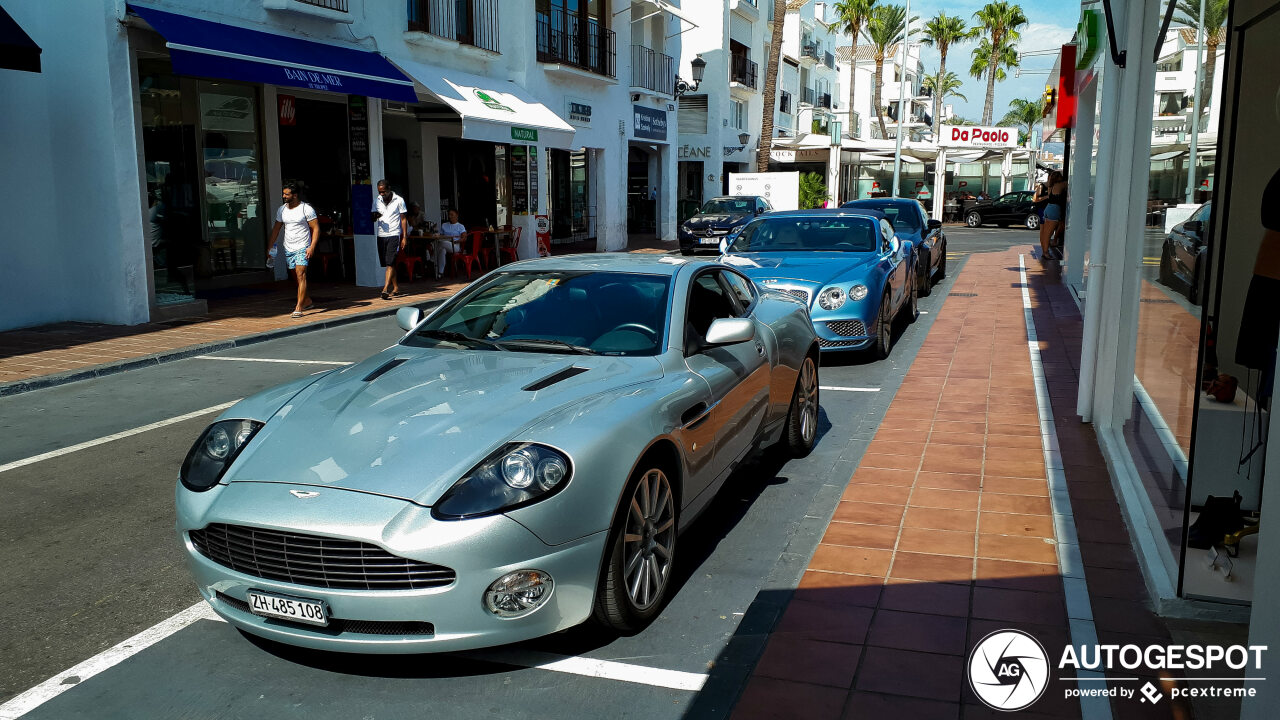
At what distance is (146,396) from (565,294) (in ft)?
17.9

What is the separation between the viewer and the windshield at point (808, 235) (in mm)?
11172

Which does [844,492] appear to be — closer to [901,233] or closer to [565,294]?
[565,294]

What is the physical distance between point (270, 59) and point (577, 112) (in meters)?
11.6

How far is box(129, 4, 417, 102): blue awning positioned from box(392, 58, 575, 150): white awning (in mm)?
800

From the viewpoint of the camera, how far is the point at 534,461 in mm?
3539

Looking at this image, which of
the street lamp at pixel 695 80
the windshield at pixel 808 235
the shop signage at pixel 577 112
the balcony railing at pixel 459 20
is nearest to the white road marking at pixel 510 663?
the windshield at pixel 808 235

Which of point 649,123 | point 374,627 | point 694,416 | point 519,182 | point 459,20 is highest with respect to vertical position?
point 459,20

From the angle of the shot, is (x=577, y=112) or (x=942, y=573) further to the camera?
(x=577, y=112)

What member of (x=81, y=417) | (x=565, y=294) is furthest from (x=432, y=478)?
(x=81, y=417)

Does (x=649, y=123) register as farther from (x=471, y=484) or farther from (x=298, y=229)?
(x=471, y=484)

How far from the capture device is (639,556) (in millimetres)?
3951

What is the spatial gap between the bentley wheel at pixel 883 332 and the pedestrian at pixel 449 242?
10.4m

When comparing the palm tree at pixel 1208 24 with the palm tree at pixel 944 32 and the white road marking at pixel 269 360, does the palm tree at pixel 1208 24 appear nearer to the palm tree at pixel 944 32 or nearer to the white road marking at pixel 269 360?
the white road marking at pixel 269 360

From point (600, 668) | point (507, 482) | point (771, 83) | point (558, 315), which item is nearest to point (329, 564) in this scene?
point (507, 482)
